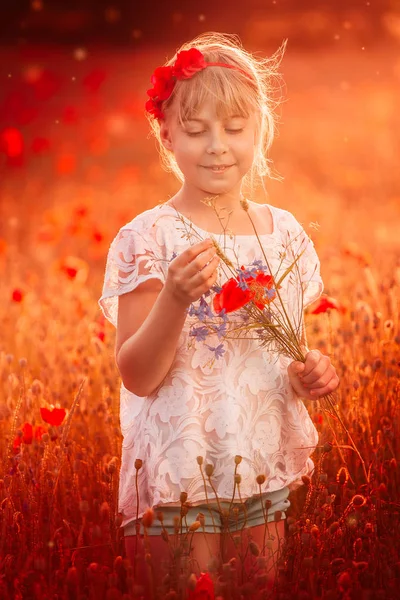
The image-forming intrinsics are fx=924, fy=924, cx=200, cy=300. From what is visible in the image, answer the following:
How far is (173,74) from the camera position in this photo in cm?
231

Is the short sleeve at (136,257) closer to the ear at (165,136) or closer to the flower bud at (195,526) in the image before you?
the ear at (165,136)

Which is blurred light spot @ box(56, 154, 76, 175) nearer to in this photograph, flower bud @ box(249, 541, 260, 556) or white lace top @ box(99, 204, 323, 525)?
white lace top @ box(99, 204, 323, 525)

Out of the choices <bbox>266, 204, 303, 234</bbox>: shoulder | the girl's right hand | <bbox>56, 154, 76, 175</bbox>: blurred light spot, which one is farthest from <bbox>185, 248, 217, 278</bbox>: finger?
<bbox>56, 154, 76, 175</bbox>: blurred light spot

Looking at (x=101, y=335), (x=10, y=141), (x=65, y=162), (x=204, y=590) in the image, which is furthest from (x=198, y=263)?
(x=65, y=162)

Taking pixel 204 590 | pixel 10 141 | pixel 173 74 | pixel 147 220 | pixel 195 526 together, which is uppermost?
pixel 10 141

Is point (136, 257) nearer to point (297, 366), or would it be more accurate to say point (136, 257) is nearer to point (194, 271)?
point (194, 271)

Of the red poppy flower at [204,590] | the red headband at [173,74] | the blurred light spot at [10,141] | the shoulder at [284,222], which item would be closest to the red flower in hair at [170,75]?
the red headband at [173,74]

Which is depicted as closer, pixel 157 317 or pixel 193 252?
pixel 193 252

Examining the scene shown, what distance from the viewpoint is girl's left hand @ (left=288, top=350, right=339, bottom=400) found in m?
2.21

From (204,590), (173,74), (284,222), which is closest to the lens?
(204,590)

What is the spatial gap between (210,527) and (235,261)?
2.11 ft

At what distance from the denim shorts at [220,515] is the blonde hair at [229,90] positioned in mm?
837

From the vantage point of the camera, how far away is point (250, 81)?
2.32 m

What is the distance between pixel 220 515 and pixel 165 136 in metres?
0.96
